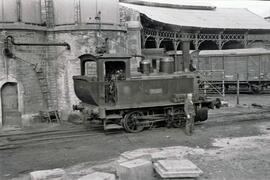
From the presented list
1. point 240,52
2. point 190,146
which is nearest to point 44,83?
point 190,146

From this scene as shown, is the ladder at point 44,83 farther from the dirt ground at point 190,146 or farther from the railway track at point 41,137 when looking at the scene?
the dirt ground at point 190,146

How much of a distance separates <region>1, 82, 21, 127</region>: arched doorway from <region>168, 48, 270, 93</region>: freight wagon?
570 inches

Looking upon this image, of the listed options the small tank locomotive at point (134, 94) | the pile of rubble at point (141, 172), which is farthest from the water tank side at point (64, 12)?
the pile of rubble at point (141, 172)

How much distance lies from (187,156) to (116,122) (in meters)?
4.09

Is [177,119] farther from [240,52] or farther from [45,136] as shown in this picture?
[240,52]

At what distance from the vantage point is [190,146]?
10898 millimetres

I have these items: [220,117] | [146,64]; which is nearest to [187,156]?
[146,64]

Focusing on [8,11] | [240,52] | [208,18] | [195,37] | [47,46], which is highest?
[208,18]

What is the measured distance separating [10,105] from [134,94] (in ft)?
20.8

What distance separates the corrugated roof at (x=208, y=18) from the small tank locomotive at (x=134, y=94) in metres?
17.7

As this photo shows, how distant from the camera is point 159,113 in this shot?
45.9ft

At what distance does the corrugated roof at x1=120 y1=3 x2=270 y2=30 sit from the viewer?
34.1m

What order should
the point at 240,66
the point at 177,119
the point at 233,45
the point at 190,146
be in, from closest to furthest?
the point at 190,146 < the point at 177,119 < the point at 240,66 < the point at 233,45

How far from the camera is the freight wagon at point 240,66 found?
89.4 feet
